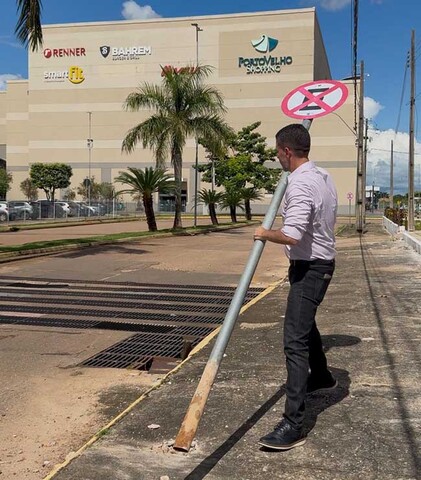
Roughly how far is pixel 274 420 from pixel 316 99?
2.28m

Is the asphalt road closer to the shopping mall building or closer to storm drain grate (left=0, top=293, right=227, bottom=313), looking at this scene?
storm drain grate (left=0, top=293, right=227, bottom=313)

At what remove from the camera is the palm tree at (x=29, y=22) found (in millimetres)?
14336

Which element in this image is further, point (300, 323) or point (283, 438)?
point (300, 323)

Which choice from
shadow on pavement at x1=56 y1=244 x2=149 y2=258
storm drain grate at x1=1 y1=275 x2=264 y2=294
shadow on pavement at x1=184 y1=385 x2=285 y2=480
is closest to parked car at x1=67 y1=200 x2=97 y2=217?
shadow on pavement at x1=56 y1=244 x2=149 y2=258

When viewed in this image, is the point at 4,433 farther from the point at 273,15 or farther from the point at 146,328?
the point at 273,15

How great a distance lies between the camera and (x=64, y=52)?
77.9m

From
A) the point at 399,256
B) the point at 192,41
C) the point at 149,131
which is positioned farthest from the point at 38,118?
the point at 399,256

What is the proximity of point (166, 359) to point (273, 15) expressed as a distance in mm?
71301

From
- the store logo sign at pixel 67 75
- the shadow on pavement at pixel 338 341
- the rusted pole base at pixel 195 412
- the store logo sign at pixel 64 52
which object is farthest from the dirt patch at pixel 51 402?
the store logo sign at pixel 64 52

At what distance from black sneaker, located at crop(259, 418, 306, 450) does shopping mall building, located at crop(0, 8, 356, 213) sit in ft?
216

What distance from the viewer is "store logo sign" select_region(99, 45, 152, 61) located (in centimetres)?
7488

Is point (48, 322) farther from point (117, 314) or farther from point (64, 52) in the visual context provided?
point (64, 52)

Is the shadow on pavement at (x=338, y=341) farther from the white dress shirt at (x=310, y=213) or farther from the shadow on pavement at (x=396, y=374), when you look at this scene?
the white dress shirt at (x=310, y=213)

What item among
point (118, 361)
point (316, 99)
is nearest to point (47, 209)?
point (118, 361)
